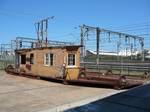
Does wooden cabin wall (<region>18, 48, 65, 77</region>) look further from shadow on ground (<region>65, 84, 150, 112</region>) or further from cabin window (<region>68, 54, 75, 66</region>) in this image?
shadow on ground (<region>65, 84, 150, 112</region>)

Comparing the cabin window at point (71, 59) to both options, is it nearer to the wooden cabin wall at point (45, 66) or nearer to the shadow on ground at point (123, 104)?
the wooden cabin wall at point (45, 66)

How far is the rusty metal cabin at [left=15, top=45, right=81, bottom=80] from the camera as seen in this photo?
17406 millimetres

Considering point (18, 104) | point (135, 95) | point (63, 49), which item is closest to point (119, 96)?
point (135, 95)

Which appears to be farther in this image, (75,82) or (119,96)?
(75,82)

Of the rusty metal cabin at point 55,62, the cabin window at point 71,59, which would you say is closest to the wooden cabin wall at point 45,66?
the rusty metal cabin at point 55,62

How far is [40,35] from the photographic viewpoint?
106ft

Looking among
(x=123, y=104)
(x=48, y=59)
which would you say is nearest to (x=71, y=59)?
(x=48, y=59)

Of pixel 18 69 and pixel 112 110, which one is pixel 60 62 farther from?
pixel 112 110

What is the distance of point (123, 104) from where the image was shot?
7023 millimetres

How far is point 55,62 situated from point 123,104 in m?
11.5

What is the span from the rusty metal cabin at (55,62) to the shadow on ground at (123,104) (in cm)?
936

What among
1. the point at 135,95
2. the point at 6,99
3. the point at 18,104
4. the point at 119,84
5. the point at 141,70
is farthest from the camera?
the point at 141,70

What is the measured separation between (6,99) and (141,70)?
1359cm

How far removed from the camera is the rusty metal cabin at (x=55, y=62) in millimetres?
17406
